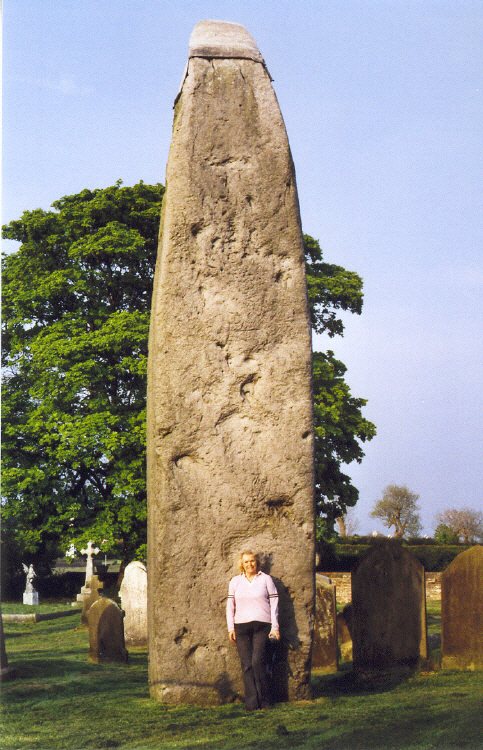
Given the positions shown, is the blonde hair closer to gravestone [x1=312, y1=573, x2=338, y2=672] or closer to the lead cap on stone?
gravestone [x1=312, y1=573, x2=338, y2=672]

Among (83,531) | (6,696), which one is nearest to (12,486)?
(83,531)

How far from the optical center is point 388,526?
62875mm

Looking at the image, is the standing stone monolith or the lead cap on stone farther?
the lead cap on stone

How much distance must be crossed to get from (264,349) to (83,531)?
1408 centimetres

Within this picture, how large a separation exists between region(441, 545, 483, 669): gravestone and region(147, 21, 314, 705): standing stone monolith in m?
1.91

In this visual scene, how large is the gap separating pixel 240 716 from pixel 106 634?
4108mm

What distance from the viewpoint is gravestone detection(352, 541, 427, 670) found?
10156 millimetres

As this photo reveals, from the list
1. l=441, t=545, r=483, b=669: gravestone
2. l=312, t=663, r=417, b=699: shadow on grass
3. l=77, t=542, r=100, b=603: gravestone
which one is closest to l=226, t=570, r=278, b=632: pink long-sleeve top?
l=312, t=663, r=417, b=699: shadow on grass

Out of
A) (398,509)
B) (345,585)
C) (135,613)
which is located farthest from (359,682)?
(398,509)

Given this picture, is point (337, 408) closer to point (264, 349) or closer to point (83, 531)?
point (83, 531)

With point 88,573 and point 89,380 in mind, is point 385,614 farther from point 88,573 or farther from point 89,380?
point 88,573

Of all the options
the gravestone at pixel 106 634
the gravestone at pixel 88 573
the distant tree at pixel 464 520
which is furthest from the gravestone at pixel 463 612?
the distant tree at pixel 464 520

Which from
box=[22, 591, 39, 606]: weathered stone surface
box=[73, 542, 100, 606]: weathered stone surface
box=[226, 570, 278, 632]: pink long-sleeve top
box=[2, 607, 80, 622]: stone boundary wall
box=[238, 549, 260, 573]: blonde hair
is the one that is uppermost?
box=[238, 549, 260, 573]: blonde hair

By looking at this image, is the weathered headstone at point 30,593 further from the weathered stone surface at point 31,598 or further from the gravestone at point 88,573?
the gravestone at point 88,573
